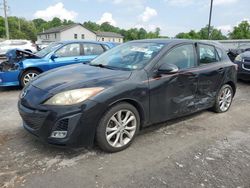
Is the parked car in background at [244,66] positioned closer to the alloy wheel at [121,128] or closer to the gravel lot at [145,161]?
the gravel lot at [145,161]

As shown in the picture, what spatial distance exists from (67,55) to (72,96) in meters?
4.99

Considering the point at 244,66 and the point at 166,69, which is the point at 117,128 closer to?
the point at 166,69

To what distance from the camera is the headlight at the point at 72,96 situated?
123 inches

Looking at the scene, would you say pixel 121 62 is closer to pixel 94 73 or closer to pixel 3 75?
pixel 94 73

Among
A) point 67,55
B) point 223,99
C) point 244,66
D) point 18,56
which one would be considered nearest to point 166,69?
point 223,99

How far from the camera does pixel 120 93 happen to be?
3365 millimetres

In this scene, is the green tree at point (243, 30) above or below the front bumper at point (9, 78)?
above

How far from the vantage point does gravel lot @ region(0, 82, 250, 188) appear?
9.44 feet

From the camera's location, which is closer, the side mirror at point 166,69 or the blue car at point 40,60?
the side mirror at point 166,69

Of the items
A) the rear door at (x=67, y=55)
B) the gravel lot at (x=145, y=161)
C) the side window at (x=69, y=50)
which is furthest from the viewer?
the side window at (x=69, y=50)

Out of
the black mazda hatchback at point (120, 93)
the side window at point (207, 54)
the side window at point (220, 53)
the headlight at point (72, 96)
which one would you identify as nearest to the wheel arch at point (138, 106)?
the black mazda hatchback at point (120, 93)

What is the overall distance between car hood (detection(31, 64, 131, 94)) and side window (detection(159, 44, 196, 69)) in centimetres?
81

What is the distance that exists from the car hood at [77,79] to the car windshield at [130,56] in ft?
0.89

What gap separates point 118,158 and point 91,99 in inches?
34.0
